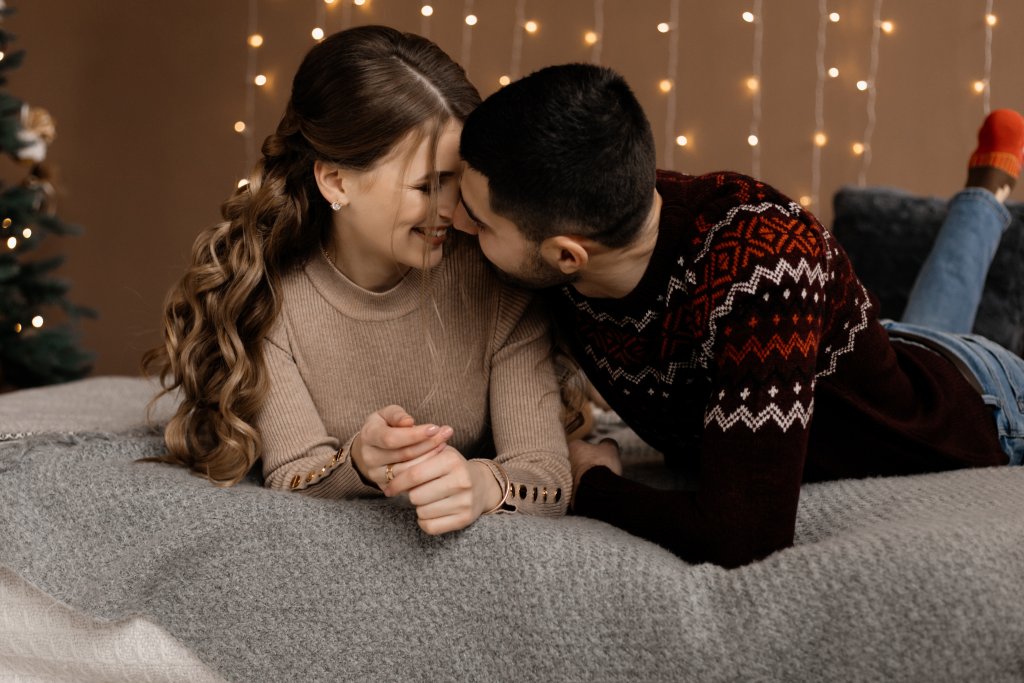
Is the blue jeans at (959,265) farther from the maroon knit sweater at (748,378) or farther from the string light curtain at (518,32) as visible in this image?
the string light curtain at (518,32)

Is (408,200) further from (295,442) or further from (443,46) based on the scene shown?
(443,46)

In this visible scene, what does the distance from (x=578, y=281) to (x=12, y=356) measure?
1.98 metres

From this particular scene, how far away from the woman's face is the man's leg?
43.6 inches

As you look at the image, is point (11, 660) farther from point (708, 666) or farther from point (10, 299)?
point (10, 299)

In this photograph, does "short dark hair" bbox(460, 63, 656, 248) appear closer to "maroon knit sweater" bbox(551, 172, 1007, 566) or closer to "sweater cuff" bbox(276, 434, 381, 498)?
"maroon knit sweater" bbox(551, 172, 1007, 566)

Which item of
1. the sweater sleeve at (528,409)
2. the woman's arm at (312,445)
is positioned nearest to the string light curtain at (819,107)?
the sweater sleeve at (528,409)

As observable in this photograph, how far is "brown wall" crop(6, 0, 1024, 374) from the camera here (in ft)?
8.43

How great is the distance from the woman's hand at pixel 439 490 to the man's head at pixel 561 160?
0.29 metres

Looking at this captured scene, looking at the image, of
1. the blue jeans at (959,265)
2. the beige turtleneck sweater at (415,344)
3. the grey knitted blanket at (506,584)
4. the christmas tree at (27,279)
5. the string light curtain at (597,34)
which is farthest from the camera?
the string light curtain at (597,34)

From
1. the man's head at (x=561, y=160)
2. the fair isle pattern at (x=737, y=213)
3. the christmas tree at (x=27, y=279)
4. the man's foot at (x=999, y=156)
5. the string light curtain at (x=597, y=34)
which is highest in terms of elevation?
the string light curtain at (x=597, y=34)

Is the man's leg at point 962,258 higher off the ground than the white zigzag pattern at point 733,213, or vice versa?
the white zigzag pattern at point 733,213

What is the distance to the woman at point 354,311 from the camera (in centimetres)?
115

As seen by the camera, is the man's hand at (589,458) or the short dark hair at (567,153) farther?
the man's hand at (589,458)

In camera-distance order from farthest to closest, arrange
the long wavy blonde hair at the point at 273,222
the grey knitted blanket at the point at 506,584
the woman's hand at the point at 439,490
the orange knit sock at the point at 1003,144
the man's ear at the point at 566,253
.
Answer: the orange knit sock at the point at 1003,144 < the long wavy blonde hair at the point at 273,222 < the man's ear at the point at 566,253 < the woman's hand at the point at 439,490 < the grey knitted blanket at the point at 506,584
